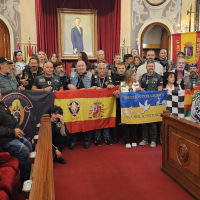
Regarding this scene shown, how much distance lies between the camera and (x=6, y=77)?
3.49 metres

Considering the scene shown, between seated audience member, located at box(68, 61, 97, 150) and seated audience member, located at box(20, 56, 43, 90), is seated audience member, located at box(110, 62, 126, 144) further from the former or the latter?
seated audience member, located at box(20, 56, 43, 90)

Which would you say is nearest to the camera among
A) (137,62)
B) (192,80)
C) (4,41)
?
(192,80)

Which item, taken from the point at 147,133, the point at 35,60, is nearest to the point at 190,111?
the point at 147,133

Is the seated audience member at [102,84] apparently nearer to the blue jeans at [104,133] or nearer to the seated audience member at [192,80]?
the blue jeans at [104,133]

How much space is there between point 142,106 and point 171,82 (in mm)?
715

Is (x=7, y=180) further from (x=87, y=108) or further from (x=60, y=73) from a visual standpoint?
Result: (x=60, y=73)

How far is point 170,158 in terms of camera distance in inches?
116

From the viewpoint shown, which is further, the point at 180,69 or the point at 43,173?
the point at 180,69

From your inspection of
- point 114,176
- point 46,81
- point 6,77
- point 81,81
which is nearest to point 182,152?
point 114,176

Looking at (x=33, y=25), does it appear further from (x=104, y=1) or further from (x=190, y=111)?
(x=190, y=111)

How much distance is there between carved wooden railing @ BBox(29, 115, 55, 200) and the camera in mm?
1064

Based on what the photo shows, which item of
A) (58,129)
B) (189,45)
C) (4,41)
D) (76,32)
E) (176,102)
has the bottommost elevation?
(58,129)

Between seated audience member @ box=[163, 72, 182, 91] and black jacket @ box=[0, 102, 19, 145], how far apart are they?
9.22ft

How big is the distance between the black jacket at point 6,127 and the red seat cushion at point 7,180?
418 millimetres
